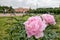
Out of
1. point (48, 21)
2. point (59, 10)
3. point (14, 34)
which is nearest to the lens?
point (48, 21)

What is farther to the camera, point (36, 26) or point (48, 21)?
point (48, 21)

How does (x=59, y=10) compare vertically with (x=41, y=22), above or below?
below

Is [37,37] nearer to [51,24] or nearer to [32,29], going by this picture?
[32,29]

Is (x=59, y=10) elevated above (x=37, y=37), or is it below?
below

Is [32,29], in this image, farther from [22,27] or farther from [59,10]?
[59,10]

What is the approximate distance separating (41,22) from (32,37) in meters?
0.11

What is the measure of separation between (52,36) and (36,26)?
0.19 m

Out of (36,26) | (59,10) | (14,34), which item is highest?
(36,26)

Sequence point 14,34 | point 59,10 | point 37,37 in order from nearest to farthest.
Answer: point 37,37 → point 14,34 → point 59,10

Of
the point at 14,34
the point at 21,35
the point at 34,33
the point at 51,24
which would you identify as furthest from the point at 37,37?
the point at 14,34

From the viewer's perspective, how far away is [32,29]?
1516mm

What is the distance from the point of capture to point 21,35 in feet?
5.28

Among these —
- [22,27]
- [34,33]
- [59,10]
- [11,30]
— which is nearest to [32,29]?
[34,33]

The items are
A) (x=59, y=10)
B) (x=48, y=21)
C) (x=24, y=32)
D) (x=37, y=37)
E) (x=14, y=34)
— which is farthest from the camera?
(x=59, y=10)
